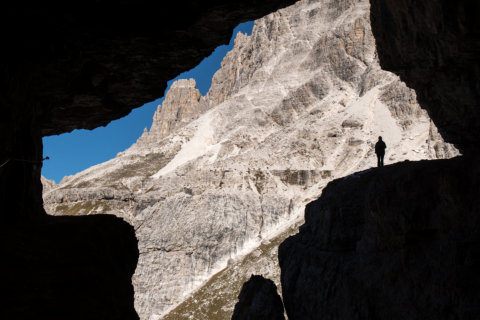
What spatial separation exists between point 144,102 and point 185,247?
Result: 85.7 metres

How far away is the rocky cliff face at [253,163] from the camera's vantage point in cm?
10194

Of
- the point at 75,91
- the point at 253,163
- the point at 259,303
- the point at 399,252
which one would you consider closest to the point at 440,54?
the point at 399,252

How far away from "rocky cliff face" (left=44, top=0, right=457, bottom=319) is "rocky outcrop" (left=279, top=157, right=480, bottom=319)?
2394 inches

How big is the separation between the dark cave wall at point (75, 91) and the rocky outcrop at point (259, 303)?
42.4 ft

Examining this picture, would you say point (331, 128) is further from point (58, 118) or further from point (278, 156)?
point (58, 118)

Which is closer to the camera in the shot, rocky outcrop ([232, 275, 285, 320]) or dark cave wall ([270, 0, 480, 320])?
dark cave wall ([270, 0, 480, 320])

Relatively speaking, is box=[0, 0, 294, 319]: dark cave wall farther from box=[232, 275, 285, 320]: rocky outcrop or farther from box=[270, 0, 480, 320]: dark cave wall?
box=[232, 275, 285, 320]: rocky outcrop

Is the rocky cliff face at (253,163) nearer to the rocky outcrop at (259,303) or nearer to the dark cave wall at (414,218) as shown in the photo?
the rocky outcrop at (259,303)

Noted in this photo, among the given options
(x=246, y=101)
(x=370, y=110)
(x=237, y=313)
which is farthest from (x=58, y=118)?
(x=246, y=101)

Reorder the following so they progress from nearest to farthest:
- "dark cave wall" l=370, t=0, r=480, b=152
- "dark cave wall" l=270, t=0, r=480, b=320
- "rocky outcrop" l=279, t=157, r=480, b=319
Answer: "rocky outcrop" l=279, t=157, r=480, b=319, "dark cave wall" l=270, t=0, r=480, b=320, "dark cave wall" l=370, t=0, r=480, b=152

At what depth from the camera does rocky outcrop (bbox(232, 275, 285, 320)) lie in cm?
2597

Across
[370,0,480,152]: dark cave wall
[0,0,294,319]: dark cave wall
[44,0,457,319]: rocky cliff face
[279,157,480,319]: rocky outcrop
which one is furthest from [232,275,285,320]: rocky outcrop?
[44,0,457,319]: rocky cliff face

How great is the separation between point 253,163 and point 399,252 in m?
109

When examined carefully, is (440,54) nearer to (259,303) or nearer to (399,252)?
(399,252)
